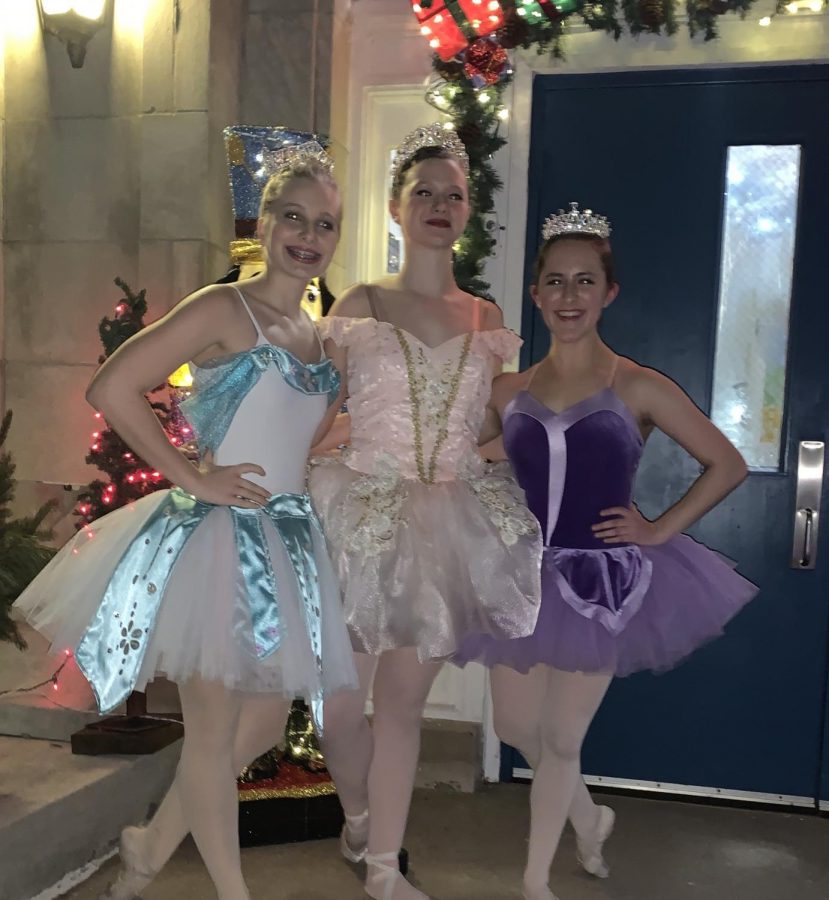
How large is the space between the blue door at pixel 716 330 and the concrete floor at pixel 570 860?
9.5 inches

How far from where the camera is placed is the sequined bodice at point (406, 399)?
7.84ft

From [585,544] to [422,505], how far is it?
1.58ft

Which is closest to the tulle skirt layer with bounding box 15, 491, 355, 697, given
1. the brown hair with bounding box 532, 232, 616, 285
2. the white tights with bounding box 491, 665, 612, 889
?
the white tights with bounding box 491, 665, 612, 889

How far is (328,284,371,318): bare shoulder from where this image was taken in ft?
8.09

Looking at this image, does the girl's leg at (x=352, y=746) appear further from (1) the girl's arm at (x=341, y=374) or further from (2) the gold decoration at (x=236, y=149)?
(2) the gold decoration at (x=236, y=149)

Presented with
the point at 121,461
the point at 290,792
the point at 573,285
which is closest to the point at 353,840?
the point at 290,792

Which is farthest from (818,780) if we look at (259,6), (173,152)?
(259,6)

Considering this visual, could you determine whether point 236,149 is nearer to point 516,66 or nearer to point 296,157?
point 296,157

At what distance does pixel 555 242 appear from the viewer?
2.48m

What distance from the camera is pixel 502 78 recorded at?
10.8ft

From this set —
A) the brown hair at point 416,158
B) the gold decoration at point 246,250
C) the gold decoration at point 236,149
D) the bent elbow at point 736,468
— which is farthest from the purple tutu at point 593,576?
the gold decoration at point 236,149

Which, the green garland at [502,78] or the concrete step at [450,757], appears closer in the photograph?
the green garland at [502,78]

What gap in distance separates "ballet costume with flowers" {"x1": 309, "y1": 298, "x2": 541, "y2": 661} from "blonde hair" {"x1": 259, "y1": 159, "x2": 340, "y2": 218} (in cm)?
36

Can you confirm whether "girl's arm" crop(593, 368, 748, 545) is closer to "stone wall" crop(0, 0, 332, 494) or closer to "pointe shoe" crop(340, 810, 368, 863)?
"pointe shoe" crop(340, 810, 368, 863)
